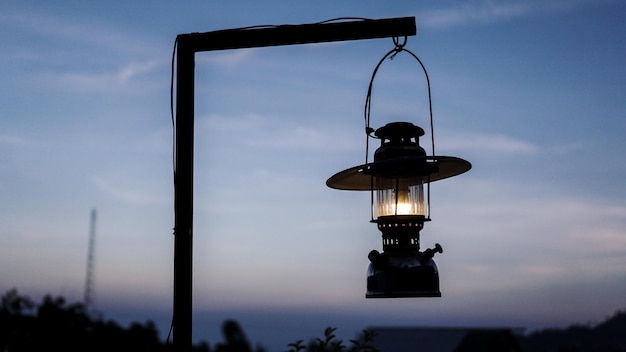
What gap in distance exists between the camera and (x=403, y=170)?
11.0ft

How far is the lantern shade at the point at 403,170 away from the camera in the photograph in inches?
128

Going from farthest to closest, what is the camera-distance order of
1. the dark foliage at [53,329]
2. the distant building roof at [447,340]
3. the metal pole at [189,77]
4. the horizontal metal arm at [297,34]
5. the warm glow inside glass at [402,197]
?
1. the distant building roof at [447,340]
2. the dark foliage at [53,329]
3. the warm glow inside glass at [402,197]
4. the horizontal metal arm at [297,34]
5. the metal pole at [189,77]

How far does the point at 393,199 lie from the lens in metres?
3.38

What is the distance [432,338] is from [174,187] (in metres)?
17.1

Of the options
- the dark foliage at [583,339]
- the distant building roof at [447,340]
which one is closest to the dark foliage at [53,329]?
the distant building roof at [447,340]

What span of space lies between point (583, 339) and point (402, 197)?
21.5m

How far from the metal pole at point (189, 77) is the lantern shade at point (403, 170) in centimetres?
60

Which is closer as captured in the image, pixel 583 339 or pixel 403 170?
pixel 403 170

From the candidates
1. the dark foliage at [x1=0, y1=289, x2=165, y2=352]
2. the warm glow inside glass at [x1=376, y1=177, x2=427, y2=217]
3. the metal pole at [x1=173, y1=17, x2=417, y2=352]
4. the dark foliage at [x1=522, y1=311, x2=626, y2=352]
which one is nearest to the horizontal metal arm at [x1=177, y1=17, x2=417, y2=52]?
the metal pole at [x1=173, y1=17, x2=417, y2=352]

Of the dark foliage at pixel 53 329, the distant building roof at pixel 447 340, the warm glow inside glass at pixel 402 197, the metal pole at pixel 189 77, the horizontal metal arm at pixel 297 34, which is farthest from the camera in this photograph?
the distant building roof at pixel 447 340

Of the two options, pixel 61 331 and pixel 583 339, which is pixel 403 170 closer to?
pixel 61 331

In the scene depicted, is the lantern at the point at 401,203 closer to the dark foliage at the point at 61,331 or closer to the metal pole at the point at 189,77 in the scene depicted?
the metal pole at the point at 189,77

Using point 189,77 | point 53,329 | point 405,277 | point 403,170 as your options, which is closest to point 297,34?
point 189,77

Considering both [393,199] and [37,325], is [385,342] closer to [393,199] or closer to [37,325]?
[37,325]
